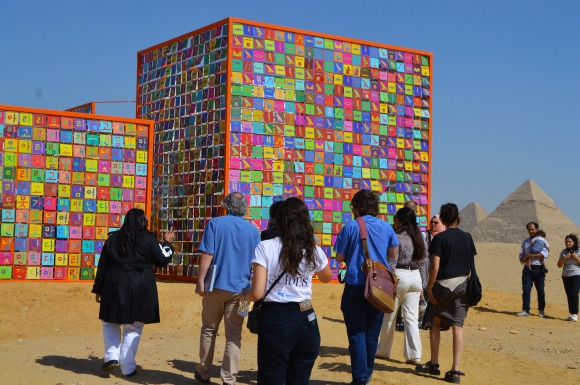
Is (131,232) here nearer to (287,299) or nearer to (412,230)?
(287,299)

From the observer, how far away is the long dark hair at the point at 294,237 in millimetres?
6293

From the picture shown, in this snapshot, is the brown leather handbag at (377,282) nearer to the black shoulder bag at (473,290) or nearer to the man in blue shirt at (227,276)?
the man in blue shirt at (227,276)

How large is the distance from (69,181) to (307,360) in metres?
10.2

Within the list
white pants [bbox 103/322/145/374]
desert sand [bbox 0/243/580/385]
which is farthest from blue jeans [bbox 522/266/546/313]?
white pants [bbox 103/322/145/374]

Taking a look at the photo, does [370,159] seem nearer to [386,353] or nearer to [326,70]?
[326,70]

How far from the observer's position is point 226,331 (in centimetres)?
820

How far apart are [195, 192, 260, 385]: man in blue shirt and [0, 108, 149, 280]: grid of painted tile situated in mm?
7664

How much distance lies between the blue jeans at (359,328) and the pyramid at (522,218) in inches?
3556

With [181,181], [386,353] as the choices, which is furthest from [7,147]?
[386,353]

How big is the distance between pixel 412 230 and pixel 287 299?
167 inches

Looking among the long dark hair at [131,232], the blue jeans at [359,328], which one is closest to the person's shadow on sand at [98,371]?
the long dark hair at [131,232]

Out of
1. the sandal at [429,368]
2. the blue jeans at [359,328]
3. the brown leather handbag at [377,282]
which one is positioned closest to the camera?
the brown leather handbag at [377,282]

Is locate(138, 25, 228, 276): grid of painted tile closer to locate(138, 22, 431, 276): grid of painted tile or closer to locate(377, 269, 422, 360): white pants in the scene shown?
locate(138, 22, 431, 276): grid of painted tile

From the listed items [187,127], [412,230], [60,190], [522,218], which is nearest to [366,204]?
[412,230]
